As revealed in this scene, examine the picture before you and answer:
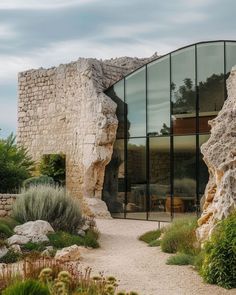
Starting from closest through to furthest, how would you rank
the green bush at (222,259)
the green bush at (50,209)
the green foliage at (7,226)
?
the green bush at (222,259) → the green foliage at (7,226) → the green bush at (50,209)

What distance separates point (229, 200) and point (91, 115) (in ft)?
35.9

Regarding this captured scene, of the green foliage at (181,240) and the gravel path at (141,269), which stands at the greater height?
the green foliage at (181,240)

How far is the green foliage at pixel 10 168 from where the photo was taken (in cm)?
1786

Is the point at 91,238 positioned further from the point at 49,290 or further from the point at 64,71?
the point at 64,71

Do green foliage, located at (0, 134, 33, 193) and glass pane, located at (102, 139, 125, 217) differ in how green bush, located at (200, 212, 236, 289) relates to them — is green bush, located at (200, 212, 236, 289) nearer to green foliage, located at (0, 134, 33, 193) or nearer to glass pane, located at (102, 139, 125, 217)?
green foliage, located at (0, 134, 33, 193)

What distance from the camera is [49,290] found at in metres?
6.09

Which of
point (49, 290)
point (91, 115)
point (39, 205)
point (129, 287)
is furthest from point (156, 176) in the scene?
point (49, 290)

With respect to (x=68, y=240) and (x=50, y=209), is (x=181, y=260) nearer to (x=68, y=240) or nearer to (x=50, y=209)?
(x=68, y=240)

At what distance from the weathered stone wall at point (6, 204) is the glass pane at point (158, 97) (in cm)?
593

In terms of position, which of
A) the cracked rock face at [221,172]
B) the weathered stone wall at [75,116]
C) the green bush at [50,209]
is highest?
the weathered stone wall at [75,116]

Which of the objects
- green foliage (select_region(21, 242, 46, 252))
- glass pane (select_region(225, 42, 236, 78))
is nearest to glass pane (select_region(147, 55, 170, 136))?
glass pane (select_region(225, 42, 236, 78))

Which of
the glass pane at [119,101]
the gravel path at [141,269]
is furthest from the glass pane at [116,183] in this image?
the gravel path at [141,269]

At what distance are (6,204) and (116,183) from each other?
5663 millimetres

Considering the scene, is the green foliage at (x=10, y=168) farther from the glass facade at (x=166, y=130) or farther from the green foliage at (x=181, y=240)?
the green foliage at (x=181, y=240)
